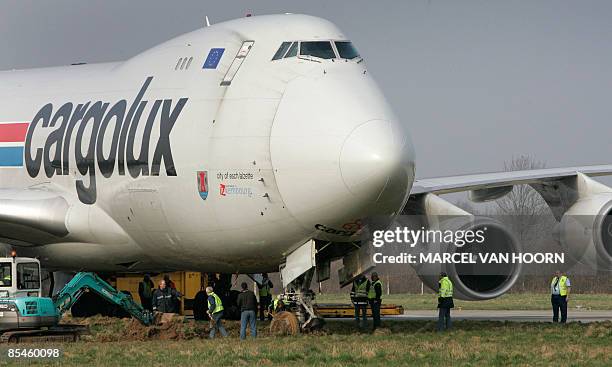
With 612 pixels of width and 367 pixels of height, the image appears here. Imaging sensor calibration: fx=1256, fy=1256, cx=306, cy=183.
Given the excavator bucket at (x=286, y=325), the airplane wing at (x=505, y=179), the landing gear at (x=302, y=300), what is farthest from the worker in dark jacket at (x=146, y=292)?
the landing gear at (x=302, y=300)

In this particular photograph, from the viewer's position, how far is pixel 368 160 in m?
22.1

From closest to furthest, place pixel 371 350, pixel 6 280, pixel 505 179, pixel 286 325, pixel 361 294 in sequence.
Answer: pixel 371 350, pixel 286 325, pixel 6 280, pixel 361 294, pixel 505 179

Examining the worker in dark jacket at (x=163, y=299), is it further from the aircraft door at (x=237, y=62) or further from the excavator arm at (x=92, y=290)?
the aircraft door at (x=237, y=62)

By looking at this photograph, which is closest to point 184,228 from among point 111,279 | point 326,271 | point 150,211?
point 150,211

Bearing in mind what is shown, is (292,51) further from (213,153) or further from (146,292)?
(146,292)

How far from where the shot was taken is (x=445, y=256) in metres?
28.3

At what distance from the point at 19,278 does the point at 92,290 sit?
249 cm

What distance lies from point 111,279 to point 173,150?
976 centimetres

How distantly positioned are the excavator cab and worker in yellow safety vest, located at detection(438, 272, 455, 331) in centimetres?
876

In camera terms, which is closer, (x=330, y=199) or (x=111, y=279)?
(x=330, y=199)

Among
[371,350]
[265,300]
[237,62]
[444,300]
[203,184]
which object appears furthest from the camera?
[265,300]

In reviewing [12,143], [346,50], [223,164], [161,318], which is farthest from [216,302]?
[12,143]

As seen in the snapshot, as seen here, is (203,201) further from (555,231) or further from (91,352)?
(555,231)

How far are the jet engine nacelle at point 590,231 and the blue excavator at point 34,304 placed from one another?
9.79 meters
